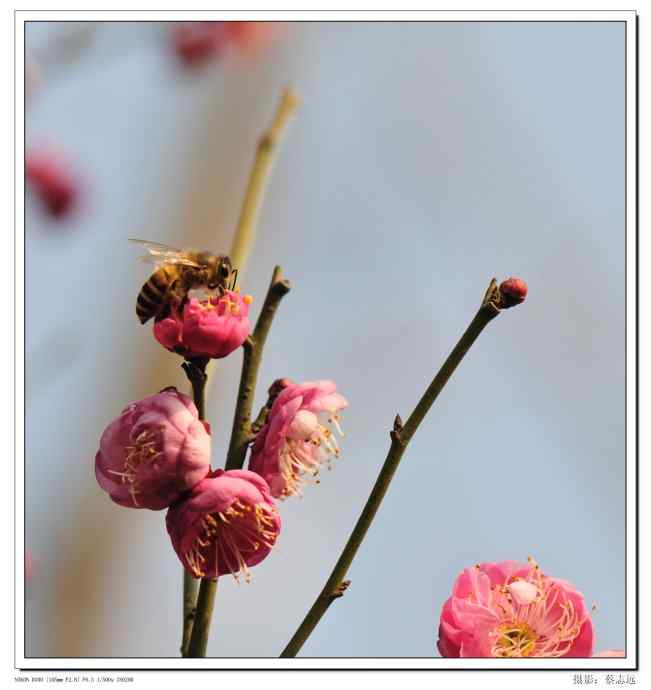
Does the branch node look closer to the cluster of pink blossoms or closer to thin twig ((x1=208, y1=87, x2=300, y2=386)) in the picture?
the cluster of pink blossoms

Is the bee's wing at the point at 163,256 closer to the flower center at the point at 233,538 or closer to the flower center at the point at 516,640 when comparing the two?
the flower center at the point at 233,538

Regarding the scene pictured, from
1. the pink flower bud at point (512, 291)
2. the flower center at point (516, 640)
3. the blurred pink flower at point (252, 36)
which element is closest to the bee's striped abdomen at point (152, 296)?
the pink flower bud at point (512, 291)

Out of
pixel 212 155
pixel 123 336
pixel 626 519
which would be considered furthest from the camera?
→ pixel 212 155

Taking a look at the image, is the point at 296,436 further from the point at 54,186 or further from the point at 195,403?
the point at 54,186

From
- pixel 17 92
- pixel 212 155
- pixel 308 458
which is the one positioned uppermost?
pixel 212 155

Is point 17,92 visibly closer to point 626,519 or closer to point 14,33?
point 14,33
